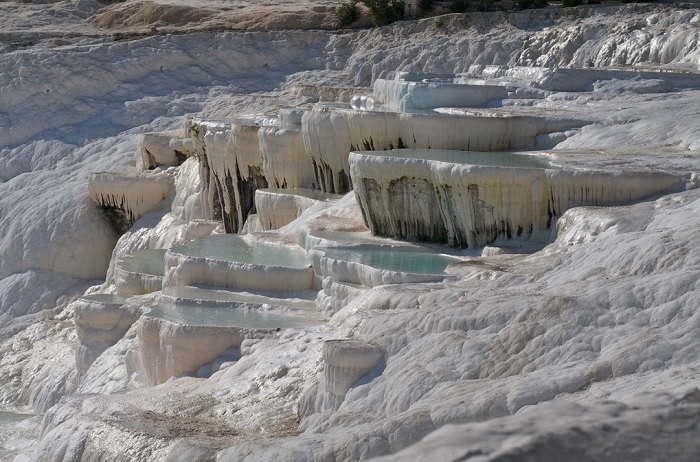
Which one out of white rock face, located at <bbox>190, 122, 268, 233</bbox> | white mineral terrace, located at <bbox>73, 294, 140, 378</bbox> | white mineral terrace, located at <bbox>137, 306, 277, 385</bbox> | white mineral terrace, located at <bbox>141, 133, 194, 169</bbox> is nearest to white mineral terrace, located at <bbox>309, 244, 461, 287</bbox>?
white mineral terrace, located at <bbox>137, 306, 277, 385</bbox>

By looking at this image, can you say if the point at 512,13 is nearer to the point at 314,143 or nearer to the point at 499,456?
the point at 314,143

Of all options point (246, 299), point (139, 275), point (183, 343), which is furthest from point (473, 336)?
point (139, 275)

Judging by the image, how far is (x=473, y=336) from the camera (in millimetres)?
7500

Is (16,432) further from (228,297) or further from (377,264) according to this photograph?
(377,264)

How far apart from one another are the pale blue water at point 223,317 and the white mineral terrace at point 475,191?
1.99m

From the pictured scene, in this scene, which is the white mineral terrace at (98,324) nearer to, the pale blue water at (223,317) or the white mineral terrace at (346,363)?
the pale blue water at (223,317)

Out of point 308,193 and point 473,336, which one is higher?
point 473,336

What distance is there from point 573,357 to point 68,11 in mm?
23341

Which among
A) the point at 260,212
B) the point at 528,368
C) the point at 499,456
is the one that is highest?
the point at 499,456

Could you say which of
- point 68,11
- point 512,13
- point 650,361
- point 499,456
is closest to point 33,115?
point 68,11

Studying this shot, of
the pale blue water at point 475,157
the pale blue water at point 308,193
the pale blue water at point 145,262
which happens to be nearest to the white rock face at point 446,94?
the pale blue water at point 308,193

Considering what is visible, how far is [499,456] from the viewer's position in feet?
10.5

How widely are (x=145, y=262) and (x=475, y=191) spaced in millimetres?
5644

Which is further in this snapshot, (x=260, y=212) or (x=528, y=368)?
(x=260, y=212)
